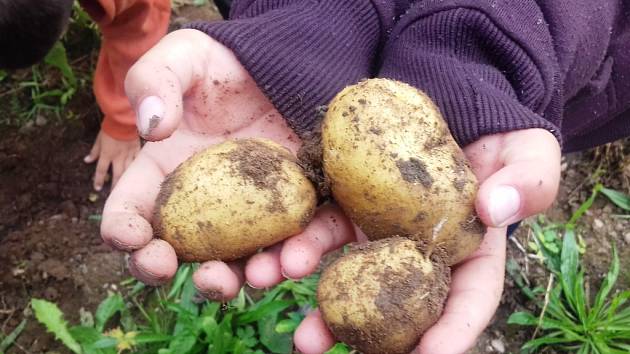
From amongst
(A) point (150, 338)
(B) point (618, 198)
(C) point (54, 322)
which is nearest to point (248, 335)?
(A) point (150, 338)

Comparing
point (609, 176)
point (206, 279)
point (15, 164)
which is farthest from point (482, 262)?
point (15, 164)

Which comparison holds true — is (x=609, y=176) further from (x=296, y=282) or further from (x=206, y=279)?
(x=206, y=279)

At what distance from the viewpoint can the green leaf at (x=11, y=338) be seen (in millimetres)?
2268

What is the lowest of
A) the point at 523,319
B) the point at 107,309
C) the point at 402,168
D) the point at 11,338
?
the point at 11,338

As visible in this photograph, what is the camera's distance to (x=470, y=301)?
1456mm

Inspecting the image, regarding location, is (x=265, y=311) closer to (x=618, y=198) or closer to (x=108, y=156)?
(x=108, y=156)

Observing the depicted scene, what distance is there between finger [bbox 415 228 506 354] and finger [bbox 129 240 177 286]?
61 centimetres

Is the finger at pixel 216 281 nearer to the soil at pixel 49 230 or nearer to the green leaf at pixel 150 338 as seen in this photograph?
the green leaf at pixel 150 338

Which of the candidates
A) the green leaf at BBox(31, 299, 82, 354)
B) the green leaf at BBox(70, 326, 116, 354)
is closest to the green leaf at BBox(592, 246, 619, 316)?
the green leaf at BBox(70, 326, 116, 354)

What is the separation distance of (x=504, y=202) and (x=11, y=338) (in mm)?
1890

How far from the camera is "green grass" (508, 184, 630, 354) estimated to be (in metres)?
2.24

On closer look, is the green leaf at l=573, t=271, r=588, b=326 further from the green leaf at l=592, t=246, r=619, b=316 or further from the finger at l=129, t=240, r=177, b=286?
the finger at l=129, t=240, r=177, b=286

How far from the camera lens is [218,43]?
5.63 feet

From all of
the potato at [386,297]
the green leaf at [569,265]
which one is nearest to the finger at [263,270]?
the potato at [386,297]
